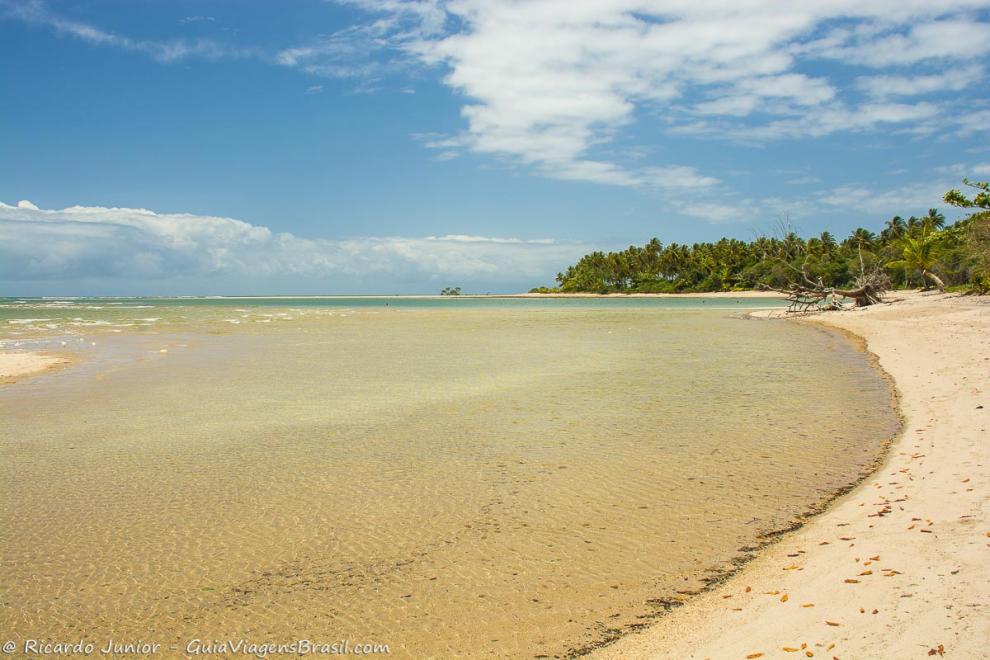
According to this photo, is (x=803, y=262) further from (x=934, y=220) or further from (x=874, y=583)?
(x=874, y=583)

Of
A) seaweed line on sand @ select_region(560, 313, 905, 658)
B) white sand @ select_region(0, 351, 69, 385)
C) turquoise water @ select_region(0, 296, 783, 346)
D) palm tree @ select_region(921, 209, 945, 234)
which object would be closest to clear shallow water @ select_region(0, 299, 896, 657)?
seaweed line on sand @ select_region(560, 313, 905, 658)

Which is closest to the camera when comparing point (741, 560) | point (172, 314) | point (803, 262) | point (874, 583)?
point (874, 583)

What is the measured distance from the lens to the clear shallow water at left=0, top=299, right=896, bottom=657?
518 cm

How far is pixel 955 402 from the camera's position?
1166 centimetres

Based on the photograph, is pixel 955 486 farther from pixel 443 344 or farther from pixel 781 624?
pixel 443 344

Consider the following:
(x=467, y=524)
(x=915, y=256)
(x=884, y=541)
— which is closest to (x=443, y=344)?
(x=467, y=524)

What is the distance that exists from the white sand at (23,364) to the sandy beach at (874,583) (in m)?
19.4

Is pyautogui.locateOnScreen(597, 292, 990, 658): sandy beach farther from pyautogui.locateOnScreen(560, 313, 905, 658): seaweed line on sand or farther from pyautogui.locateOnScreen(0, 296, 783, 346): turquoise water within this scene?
pyautogui.locateOnScreen(0, 296, 783, 346): turquoise water

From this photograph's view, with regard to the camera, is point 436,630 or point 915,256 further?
point 915,256

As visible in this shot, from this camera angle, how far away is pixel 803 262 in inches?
3799

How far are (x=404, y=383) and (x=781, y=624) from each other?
45.7 ft

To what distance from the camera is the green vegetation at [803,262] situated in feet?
168

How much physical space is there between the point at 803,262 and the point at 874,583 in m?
102

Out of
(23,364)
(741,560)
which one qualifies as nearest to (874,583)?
(741,560)
